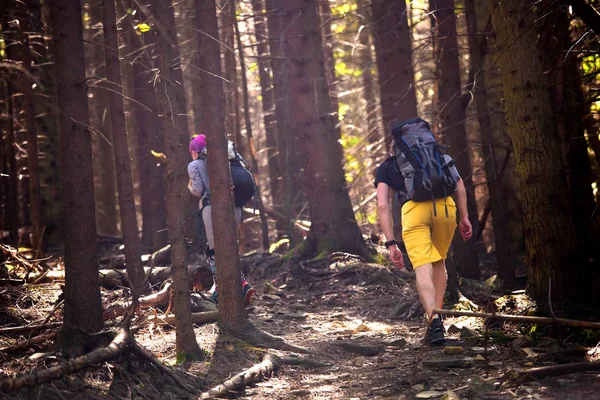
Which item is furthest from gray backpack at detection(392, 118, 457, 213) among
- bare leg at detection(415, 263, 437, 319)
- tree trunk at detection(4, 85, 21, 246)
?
tree trunk at detection(4, 85, 21, 246)

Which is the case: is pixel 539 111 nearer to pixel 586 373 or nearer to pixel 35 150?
pixel 586 373

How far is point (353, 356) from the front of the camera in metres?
7.57

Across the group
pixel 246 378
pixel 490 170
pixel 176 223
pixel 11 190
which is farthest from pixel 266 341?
pixel 11 190

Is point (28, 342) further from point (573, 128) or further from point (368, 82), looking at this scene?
point (368, 82)

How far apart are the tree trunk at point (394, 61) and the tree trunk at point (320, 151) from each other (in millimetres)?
1189

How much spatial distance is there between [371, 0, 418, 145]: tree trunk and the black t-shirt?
5683 mm

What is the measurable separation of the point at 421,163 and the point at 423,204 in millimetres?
440

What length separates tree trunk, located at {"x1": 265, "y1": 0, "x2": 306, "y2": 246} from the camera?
1540cm

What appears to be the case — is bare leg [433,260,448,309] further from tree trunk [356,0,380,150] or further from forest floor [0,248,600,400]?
tree trunk [356,0,380,150]

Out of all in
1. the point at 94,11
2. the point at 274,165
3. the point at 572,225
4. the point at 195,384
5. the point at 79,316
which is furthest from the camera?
the point at 274,165

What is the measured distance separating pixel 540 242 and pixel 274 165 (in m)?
14.0

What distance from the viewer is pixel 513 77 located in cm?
735

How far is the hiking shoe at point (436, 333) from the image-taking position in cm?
713

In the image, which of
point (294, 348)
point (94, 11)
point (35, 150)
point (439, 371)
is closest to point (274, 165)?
point (94, 11)
